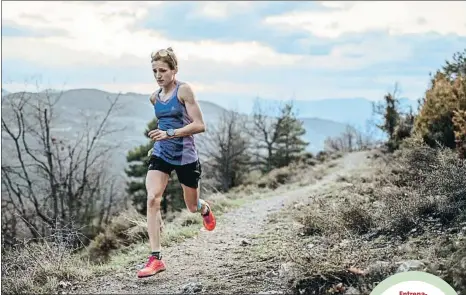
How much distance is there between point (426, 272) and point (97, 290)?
1.66 m

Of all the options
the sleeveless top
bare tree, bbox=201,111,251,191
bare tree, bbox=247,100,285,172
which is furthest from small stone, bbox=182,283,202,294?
bare tree, bbox=247,100,285,172

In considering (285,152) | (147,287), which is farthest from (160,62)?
(285,152)

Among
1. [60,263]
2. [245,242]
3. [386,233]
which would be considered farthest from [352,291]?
[60,263]

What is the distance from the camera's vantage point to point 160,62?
2.72m

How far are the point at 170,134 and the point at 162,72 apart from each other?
Answer: 27 centimetres

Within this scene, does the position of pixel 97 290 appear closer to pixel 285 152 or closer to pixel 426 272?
pixel 426 272

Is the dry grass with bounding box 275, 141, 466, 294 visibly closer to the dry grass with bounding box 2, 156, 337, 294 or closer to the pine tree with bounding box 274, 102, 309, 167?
the dry grass with bounding box 2, 156, 337, 294

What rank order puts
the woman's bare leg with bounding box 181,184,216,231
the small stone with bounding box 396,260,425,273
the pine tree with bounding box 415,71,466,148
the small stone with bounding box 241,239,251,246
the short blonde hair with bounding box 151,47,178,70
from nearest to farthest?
the small stone with bounding box 396,260,425,273, the short blonde hair with bounding box 151,47,178,70, the woman's bare leg with bounding box 181,184,216,231, the small stone with bounding box 241,239,251,246, the pine tree with bounding box 415,71,466,148

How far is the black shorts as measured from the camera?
2875 mm

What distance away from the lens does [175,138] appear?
111 inches

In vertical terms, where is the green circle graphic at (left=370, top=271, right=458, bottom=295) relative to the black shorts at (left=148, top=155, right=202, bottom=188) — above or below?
below

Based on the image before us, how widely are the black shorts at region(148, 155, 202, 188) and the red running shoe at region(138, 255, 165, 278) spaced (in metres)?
0.41

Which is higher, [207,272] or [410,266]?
[410,266]

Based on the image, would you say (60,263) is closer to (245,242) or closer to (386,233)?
(245,242)
